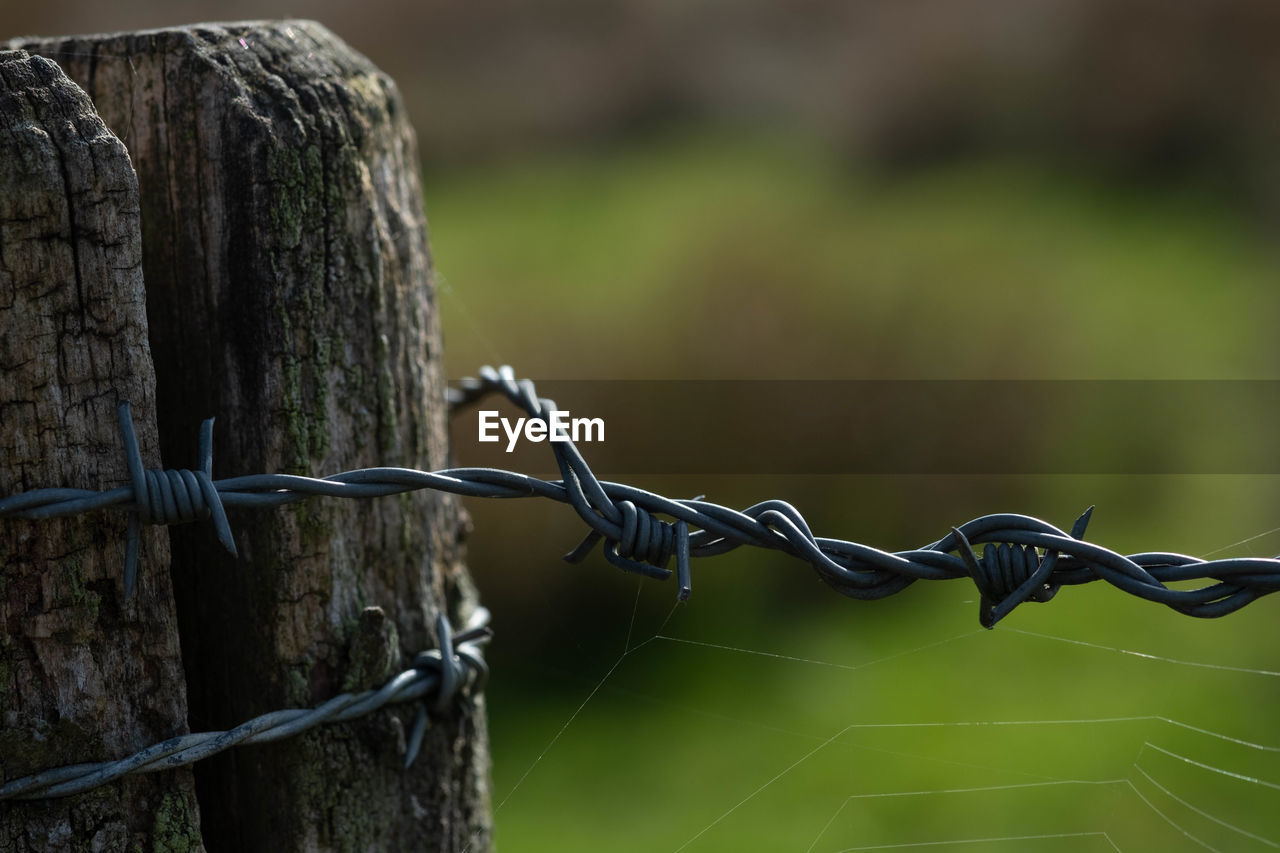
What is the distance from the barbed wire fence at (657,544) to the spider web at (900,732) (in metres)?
2.20

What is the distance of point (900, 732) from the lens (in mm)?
4453

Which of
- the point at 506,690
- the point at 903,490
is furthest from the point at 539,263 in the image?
the point at 506,690

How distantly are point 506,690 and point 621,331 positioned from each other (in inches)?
101

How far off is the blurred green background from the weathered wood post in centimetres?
196

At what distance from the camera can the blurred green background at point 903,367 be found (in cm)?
409

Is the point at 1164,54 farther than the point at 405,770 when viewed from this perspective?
Yes

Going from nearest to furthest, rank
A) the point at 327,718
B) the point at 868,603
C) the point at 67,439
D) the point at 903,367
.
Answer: the point at 67,439, the point at 327,718, the point at 868,603, the point at 903,367

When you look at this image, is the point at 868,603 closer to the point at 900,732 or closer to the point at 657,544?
the point at 900,732

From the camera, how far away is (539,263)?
8.24 metres

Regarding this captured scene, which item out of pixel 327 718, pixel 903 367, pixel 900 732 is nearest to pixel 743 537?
pixel 327 718

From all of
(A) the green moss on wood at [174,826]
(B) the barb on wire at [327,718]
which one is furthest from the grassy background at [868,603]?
(A) the green moss on wood at [174,826]

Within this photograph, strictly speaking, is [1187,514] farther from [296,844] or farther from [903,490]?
[296,844]

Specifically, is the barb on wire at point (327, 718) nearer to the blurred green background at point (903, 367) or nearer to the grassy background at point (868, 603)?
the grassy background at point (868, 603)

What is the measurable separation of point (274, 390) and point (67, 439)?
300mm
